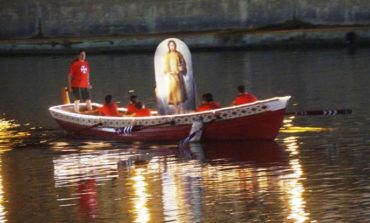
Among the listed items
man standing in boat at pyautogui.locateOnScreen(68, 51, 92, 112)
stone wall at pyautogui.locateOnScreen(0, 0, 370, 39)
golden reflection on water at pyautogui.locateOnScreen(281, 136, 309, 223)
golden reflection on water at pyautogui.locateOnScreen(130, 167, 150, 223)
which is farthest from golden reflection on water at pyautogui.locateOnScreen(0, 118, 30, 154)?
stone wall at pyautogui.locateOnScreen(0, 0, 370, 39)

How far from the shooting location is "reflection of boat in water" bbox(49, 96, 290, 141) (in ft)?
99.5

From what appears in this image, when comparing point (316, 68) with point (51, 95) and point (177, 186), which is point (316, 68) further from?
point (177, 186)

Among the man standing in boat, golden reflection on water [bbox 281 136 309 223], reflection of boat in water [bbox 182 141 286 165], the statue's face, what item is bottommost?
reflection of boat in water [bbox 182 141 286 165]

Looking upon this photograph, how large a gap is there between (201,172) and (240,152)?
9.54 feet

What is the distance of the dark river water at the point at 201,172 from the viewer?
2234 cm

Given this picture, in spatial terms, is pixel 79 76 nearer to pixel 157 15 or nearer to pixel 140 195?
pixel 140 195

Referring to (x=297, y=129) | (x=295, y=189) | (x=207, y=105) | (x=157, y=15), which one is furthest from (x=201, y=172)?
(x=157, y=15)

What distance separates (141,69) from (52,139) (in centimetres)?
2726

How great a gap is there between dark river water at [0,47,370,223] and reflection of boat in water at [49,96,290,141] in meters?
0.30

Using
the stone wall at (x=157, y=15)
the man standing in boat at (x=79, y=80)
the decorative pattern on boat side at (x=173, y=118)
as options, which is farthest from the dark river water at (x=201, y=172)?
the stone wall at (x=157, y=15)

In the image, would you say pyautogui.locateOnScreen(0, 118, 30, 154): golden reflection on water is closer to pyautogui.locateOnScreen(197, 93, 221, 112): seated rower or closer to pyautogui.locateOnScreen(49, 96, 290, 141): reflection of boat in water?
pyautogui.locateOnScreen(49, 96, 290, 141): reflection of boat in water

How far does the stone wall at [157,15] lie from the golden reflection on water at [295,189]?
4404 centimetres

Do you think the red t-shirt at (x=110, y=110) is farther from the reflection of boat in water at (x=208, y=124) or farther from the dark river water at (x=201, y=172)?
the dark river water at (x=201, y=172)

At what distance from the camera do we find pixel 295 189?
23938 millimetres
